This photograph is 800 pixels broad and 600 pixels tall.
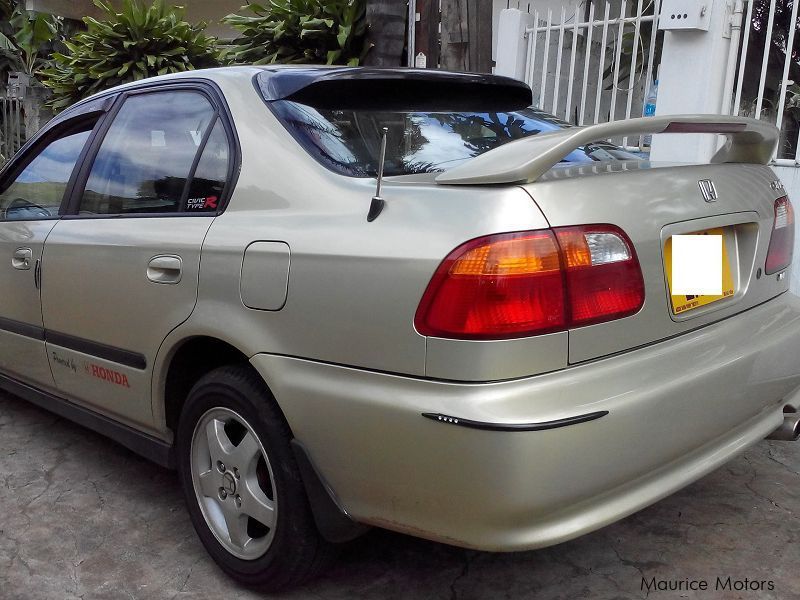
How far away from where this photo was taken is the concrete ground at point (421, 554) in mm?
2496

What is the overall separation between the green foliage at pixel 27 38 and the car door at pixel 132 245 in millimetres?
11010

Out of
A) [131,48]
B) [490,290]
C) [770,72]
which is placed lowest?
[490,290]

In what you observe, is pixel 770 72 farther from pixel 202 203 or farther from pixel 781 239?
pixel 202 203

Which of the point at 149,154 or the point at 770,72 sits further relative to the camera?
the point at 770,72

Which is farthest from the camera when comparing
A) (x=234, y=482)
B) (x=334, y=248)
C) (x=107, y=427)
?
(x=107, y=427)

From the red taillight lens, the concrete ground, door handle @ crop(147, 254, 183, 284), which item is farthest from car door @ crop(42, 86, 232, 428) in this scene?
the red taillight lens

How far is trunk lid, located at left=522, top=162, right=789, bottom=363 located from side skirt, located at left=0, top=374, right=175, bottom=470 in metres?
1.59

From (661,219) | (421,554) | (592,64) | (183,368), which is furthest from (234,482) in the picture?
(592,64)

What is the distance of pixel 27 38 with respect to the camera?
1412 cm

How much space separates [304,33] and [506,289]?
6337 millimetres

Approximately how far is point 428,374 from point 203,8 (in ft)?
48.1

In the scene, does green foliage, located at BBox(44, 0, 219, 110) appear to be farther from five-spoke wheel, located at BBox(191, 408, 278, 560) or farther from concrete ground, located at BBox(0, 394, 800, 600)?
five-spoke wheel, located at BBox(191, 408, 278, 560)

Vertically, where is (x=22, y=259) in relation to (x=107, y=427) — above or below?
above

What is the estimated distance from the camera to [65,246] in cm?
310
